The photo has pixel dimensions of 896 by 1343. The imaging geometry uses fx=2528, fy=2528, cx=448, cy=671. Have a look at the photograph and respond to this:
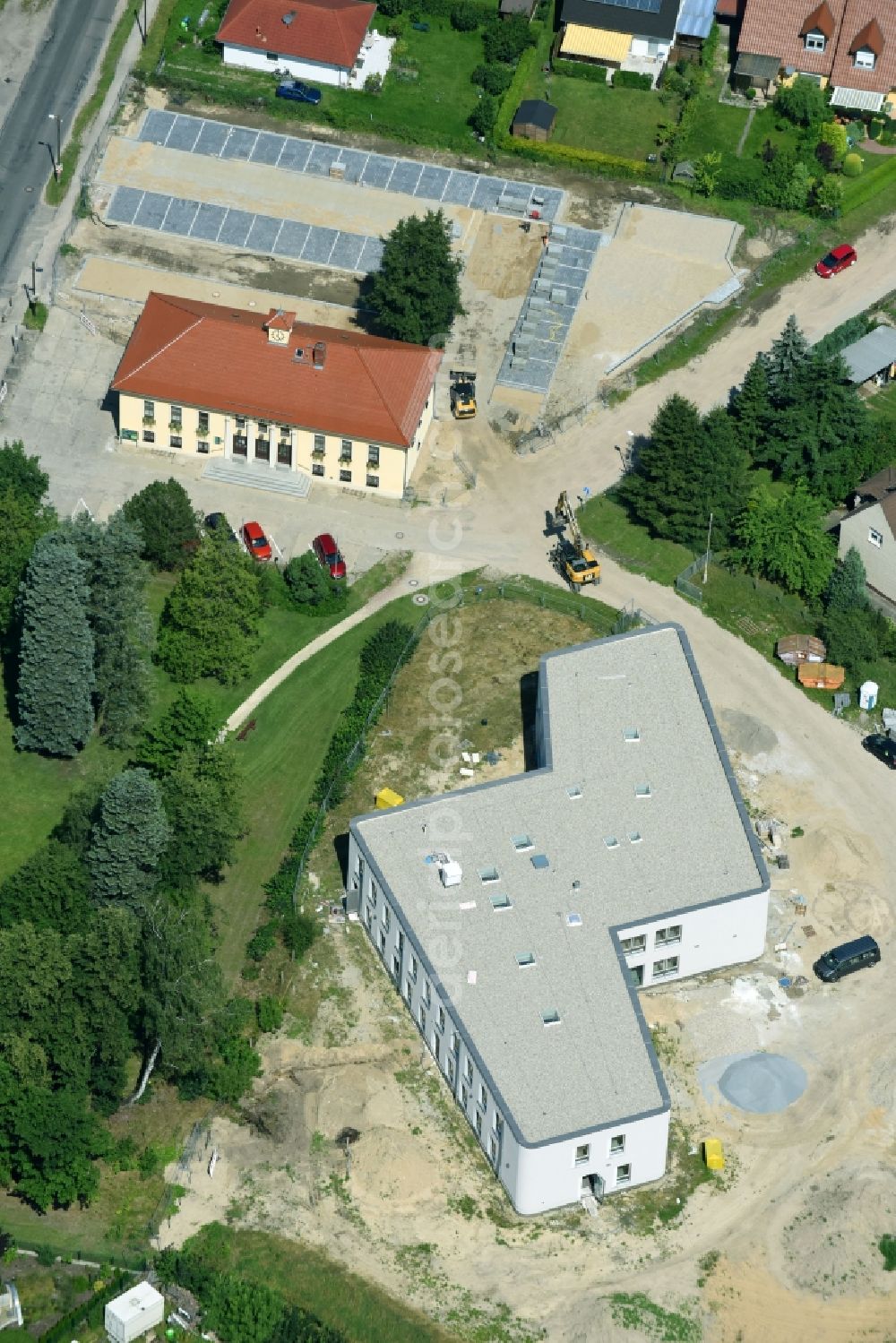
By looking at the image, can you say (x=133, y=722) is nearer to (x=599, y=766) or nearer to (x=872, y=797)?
(x=599, y=766)

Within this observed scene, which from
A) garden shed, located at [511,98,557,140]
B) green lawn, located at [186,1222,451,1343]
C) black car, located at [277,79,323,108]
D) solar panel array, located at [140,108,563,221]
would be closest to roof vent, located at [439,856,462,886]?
green lawn, located at [186,1222,451,1343]

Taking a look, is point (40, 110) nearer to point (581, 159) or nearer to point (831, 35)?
point (581, 159)

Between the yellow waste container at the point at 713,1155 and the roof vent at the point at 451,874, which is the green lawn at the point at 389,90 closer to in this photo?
the roof vent at the point at 451,874

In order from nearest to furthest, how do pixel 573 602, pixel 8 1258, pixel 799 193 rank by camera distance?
pixel 8 1258 → pixel 573 602 → pixel 799 193

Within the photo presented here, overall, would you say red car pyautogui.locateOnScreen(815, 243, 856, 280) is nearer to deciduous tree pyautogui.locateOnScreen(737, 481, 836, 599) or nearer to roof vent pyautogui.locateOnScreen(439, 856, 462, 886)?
deciduous tree pyautogui.locateOnScreen(737, 481, 836, 599)

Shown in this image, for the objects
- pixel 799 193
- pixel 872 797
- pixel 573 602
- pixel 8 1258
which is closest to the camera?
pixel 8 1258

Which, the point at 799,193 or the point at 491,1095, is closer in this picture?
the point at 491,1095

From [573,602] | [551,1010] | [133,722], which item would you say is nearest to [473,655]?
[573,602]
